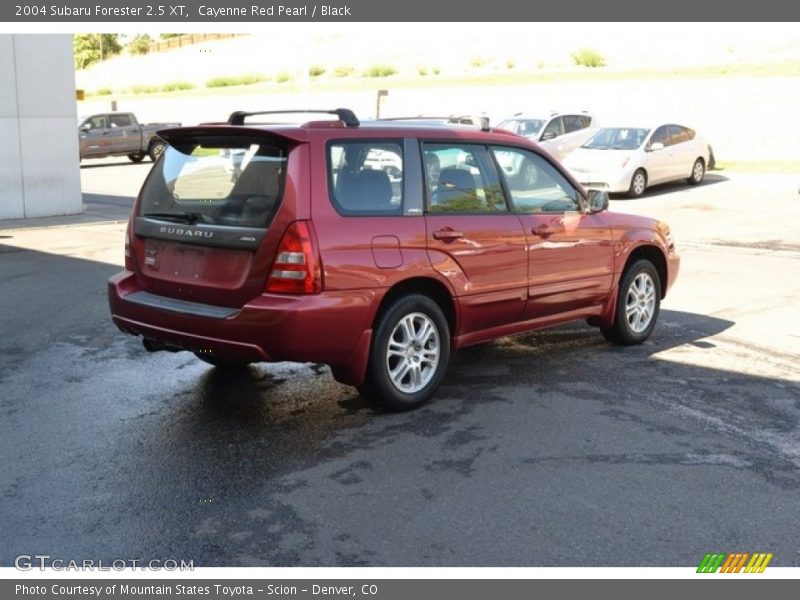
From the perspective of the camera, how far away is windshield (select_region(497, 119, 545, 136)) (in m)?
25.1

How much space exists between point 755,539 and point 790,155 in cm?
2588

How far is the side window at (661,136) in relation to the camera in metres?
22.8

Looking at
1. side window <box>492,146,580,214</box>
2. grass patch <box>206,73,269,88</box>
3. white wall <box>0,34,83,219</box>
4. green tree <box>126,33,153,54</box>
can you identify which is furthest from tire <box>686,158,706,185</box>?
green tree <box>126,33,153,54</box>

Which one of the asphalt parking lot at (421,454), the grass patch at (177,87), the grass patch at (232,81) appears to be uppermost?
the grass patch at (232,81)

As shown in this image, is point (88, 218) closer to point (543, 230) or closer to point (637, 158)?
point (637, 158)

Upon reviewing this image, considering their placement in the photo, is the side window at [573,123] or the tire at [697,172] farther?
the side window at [573,123]

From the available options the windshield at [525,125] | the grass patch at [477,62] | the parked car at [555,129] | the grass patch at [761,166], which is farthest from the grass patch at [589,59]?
the windshield at [525,125]

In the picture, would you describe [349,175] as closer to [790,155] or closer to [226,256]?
[226,256]

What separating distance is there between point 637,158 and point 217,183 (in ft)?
56.8

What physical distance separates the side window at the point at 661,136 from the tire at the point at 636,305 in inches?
600

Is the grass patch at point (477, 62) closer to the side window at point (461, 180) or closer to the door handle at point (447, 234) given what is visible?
the side window at point (461, 180)

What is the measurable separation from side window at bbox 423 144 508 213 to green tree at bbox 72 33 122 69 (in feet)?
297

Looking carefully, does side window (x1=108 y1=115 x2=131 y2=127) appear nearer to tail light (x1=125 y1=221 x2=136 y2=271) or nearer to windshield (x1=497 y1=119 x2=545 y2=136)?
windshield (x1=497 y1=119 x2=545 y2=136)

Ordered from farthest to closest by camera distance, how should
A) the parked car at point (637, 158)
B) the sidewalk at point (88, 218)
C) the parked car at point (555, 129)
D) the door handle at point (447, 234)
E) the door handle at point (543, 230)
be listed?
the parked car at point (555, 129) → the parked car at point (637, 158) → the sidewalk at point (88, 218) → the door handle at point (543, 230) → the door handle at point (447, 234)
